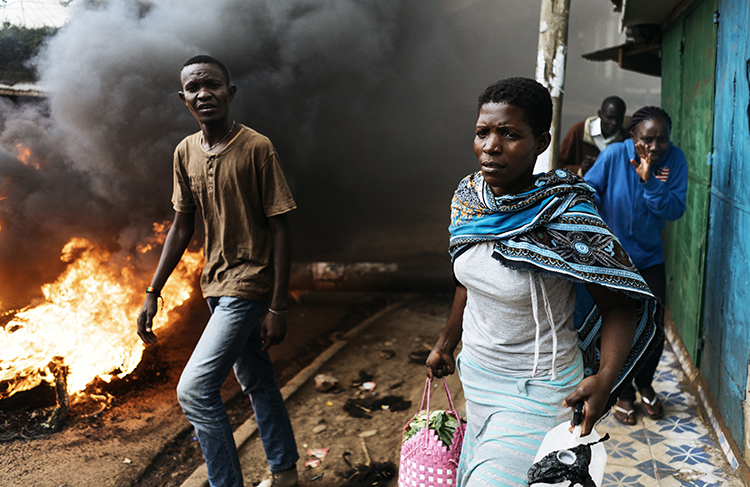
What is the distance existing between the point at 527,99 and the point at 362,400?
11.9 ft

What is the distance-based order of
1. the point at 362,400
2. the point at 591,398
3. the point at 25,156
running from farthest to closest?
the point at 362,400
the point at 25,156
the point at 591,398

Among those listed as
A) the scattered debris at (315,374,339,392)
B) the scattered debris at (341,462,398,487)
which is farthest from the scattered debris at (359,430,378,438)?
the scattered debris at (315,374,339,392)

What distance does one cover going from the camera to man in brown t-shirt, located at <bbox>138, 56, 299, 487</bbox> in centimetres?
287

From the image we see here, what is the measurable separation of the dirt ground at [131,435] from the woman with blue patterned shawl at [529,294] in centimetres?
260

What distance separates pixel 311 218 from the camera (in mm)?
7953

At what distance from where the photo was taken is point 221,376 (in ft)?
9.46

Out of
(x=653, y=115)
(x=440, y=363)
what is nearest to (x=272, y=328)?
(x=440, y=363)

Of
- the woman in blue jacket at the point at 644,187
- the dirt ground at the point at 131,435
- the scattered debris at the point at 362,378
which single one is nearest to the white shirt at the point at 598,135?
the woman in blue jacket at the point at 644,187

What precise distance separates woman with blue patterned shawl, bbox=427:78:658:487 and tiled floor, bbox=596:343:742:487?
1.77 m

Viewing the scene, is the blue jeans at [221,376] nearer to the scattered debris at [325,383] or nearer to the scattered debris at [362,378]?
the scattered debris at [325,383]

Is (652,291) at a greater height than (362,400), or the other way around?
(652,291)

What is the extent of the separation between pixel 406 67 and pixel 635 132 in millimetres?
5135

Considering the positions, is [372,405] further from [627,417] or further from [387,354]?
[627,417]

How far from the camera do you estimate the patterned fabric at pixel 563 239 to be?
1742 mm
